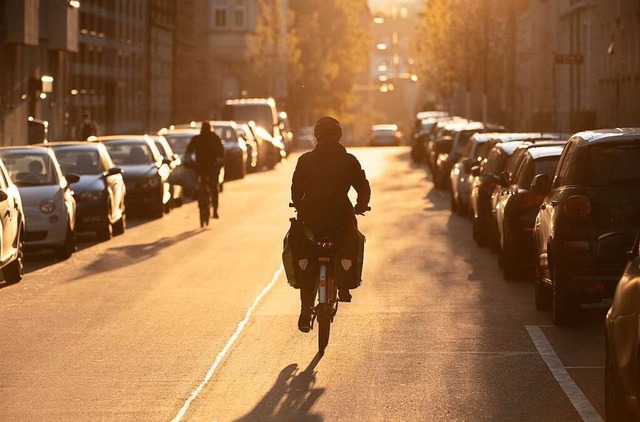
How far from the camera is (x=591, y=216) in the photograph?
15.0m

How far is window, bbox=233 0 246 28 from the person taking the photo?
114125 millimetres

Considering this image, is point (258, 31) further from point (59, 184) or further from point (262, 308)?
point (262, 308)

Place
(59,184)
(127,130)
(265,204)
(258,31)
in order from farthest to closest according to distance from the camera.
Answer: (258,31) → (127,130) → (265,204) → (59,184)

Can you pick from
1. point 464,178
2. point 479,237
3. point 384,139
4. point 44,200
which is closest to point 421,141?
point 384,139

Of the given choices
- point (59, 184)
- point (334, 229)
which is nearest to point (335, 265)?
point (334, 229)

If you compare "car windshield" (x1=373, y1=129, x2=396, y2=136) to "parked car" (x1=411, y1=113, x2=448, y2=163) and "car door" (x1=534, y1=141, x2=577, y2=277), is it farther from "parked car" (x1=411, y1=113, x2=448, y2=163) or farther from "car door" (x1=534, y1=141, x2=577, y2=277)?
"car door" (x1=534, y1=141, x2=577, y2=277)

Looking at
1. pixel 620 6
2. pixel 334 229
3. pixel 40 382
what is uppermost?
pixel 620 6

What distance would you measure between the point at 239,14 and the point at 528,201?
95.9 m

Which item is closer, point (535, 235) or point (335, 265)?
point (335, 265)

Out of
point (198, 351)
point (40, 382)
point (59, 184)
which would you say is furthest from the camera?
point (59, 184)

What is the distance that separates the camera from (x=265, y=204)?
1512 inches

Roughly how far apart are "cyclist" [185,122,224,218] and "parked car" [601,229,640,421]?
71.6ft

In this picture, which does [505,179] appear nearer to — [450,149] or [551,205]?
[551,205]

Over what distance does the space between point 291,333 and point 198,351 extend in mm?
1410
